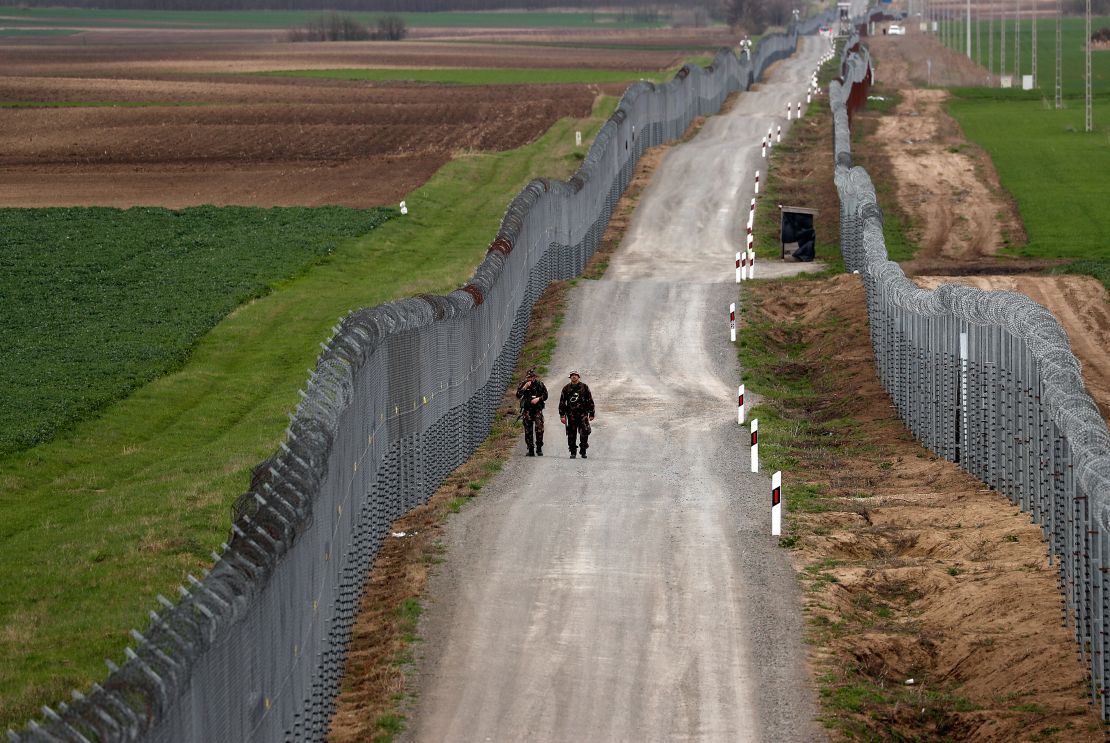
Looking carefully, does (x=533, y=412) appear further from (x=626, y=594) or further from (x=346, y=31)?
(x=346, y=31)

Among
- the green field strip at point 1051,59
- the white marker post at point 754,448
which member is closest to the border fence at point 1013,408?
the white marker post at point 754,448

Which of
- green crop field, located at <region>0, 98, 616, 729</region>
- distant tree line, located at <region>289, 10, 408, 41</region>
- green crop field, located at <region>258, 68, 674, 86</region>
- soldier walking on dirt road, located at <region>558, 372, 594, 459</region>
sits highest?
distant tree line, located at <region>289, 10, 408, 41</region>

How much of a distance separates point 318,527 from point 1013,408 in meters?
11.0

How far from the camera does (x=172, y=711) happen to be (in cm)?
1035

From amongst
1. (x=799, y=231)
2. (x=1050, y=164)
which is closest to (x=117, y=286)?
(x=799, y=231)

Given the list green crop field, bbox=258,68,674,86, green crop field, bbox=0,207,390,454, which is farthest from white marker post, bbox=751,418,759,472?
green crop field, bbox=258,68,674,86

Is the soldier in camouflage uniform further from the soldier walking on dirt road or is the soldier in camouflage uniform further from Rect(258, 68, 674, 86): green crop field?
Rect(258, 68, 674, 86): green crop field

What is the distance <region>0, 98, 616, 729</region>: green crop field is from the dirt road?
11.7 ft

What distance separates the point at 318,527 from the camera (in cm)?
1590

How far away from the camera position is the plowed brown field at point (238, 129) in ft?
219

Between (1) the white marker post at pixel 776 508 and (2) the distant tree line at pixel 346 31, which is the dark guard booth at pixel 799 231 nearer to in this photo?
(1) the white marker post at pixel 776 508

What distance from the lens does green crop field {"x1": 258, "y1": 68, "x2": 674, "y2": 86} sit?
118500 millimetres

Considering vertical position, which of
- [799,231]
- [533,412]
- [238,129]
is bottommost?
[799,231]

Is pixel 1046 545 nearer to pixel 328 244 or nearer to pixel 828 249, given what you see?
pixel 828 249
